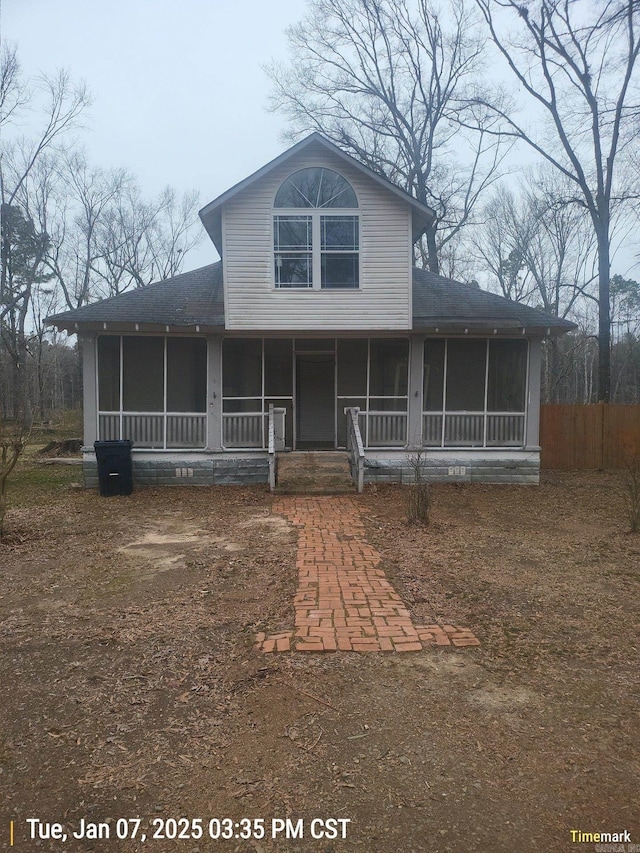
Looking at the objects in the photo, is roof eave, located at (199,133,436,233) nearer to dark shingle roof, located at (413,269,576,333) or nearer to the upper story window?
the upper story window

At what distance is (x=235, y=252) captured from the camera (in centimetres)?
1091

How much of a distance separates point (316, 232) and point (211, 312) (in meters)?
2.77

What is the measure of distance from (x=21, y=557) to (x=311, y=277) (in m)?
7.50

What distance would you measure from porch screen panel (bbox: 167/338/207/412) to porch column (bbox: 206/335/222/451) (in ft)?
1.97

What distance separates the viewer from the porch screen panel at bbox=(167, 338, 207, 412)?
11.9 m

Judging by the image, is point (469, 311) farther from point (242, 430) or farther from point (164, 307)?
point (164, 307)

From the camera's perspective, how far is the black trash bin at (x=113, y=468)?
34.0ft

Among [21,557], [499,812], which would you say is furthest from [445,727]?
[21,557]

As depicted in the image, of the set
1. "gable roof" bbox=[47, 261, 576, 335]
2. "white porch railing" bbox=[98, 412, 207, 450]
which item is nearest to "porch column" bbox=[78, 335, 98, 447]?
"white porch railing" bbox=[98, 412, 207, 450]

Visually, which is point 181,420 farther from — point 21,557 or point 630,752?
point 630,752

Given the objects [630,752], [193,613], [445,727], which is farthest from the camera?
[193,613]

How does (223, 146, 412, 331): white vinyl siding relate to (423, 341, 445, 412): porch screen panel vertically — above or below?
above

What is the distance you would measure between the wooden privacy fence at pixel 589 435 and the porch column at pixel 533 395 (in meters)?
4.23

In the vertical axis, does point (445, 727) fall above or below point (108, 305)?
below
